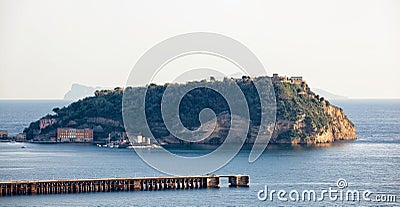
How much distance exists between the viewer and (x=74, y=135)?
596ft

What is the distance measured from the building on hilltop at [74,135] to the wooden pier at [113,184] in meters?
71.8

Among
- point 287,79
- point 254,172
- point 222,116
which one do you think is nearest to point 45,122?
point 222,116

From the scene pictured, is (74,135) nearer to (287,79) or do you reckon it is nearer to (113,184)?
(287,79)

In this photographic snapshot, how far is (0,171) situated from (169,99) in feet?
235

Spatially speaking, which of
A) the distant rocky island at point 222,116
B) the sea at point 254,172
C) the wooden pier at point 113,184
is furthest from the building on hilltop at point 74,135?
the wooden pier at point 113,184

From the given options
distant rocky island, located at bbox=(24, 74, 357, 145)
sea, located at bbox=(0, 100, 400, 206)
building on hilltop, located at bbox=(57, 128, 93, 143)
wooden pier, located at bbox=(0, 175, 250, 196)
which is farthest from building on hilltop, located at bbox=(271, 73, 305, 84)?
wooden pier, located at bbox=(0, 175, 250, 196)

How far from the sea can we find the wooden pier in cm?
140

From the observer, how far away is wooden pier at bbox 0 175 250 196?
103m

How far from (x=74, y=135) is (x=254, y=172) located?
63.3 m

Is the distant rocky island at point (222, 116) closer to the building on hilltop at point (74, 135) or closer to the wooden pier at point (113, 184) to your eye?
the building on hilltop at point (74, 135)

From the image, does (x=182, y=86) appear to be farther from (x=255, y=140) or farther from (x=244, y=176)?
(x=244, y=176)

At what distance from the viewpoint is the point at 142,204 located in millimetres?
95250

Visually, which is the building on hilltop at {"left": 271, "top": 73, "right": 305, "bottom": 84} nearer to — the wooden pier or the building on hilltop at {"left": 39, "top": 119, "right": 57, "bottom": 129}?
the building on hilltop at {"left": 39, "top": 119, "right": 57, "bottom": 129}

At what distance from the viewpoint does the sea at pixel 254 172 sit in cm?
9775
